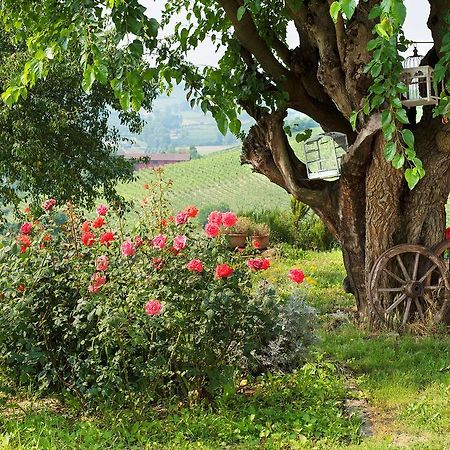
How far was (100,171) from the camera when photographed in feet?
33.0

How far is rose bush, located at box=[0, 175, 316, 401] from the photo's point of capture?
4.60m

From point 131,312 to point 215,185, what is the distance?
12.5 m

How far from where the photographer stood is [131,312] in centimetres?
467

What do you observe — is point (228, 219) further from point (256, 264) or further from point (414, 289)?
point (414, 289)

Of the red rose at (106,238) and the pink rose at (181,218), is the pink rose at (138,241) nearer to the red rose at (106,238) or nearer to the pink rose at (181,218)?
the red rose at (106,238)

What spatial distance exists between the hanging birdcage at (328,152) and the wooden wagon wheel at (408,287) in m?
0.88

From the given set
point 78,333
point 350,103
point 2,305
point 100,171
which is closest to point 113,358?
point 78,333

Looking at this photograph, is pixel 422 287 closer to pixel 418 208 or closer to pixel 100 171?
pixel 418 208

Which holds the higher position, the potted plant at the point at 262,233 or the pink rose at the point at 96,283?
the pink rose at the point at 96,283

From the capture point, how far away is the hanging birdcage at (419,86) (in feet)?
19.7

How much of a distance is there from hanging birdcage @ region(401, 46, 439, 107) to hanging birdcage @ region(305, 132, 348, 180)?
2.59 ft

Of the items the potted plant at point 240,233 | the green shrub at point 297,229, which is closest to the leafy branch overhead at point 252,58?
the potted plant at point 240,233

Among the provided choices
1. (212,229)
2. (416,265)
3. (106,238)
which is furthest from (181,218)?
(416,265)

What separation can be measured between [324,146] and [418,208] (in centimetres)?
97
